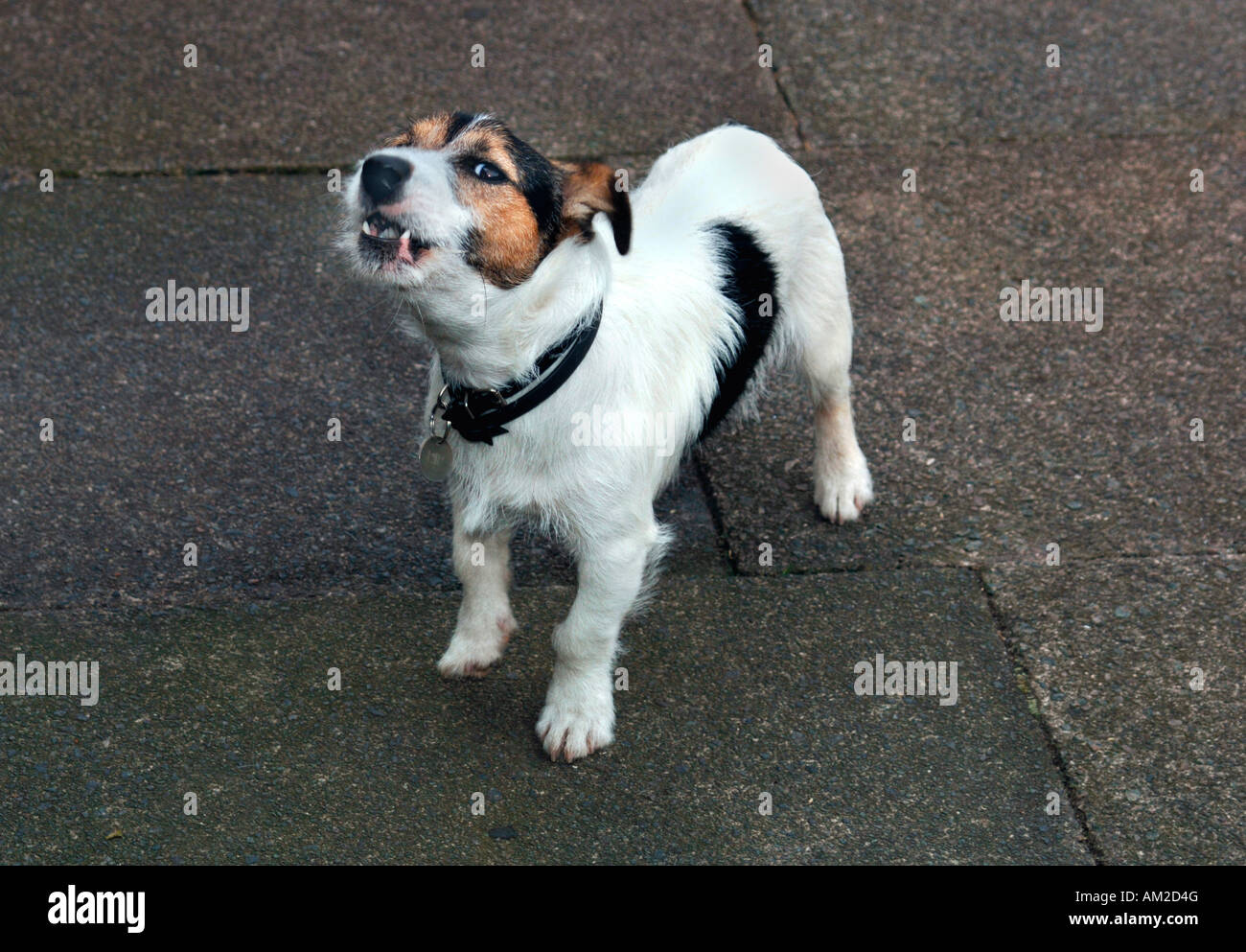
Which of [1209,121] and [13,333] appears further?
[1209,121]

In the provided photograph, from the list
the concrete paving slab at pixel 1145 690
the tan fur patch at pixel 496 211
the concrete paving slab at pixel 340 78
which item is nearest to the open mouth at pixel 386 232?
the tan fur patch at pixel 496 211

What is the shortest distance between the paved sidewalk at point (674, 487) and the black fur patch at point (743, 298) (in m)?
0.66

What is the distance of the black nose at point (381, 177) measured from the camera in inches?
121

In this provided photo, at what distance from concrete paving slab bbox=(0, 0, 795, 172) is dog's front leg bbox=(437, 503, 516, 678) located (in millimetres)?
2929

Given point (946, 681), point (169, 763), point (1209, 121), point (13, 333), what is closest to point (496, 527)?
point (169, 763)

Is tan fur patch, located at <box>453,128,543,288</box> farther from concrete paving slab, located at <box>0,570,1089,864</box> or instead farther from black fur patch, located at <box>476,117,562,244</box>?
concrete paving slab, located at <box>0,570,1089,864</box>

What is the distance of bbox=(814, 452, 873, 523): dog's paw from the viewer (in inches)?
186

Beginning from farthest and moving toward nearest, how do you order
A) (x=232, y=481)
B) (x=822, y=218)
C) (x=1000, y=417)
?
(x=1000, y=417), (x=232, y=481), (x=822, y=218)

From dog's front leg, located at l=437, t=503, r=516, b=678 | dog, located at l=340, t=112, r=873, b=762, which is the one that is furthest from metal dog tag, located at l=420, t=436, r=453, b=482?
dog's front leg, located at l=437, t=503, r=516, b=678

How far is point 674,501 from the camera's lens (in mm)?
4844

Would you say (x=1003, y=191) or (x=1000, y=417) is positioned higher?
(x=1003, y=191)

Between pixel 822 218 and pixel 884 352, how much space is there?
3.69 feet

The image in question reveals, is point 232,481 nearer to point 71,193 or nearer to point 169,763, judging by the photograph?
point 169,763

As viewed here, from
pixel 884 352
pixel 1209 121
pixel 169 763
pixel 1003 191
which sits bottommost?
pixel 169 763
